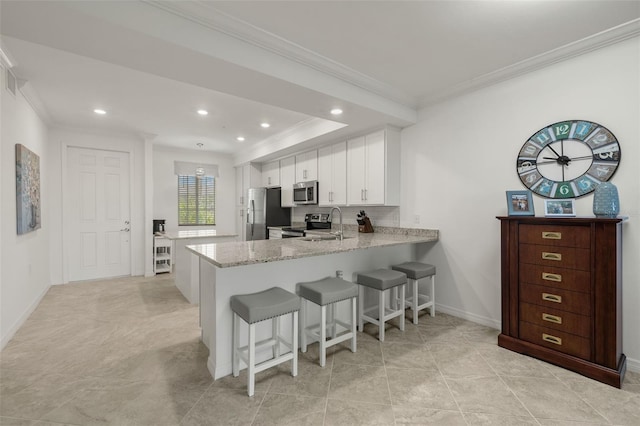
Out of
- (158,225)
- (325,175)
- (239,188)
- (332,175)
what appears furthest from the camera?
(239,188)

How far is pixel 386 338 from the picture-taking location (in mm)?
2746

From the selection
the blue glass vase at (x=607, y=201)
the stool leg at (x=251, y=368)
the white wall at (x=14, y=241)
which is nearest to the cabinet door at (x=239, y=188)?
the white wall at (x=14, y=241)

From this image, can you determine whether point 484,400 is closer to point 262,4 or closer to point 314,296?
point 314,296

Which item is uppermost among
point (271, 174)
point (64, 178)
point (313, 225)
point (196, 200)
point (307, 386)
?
point (271, 174)

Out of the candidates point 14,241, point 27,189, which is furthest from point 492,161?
point 27,189

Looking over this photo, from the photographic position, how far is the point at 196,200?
21.7 feet

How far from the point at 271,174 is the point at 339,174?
6.96 feet

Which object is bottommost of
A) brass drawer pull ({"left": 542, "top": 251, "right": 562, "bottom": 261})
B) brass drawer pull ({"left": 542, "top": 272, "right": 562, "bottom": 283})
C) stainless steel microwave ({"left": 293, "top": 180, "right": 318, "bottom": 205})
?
brass drawer pull ({"left": 542, "top": 272, "right": 562, "bottom": 283})

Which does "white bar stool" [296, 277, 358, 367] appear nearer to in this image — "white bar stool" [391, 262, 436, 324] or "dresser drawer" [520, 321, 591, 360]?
"white bar stool" [391, 262, 436, 324]

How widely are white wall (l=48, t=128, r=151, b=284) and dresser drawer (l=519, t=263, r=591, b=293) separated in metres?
5.66

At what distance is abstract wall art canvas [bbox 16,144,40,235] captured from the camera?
9.75ft

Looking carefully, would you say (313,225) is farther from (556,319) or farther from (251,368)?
(556,319)

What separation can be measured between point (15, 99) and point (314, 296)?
361cm

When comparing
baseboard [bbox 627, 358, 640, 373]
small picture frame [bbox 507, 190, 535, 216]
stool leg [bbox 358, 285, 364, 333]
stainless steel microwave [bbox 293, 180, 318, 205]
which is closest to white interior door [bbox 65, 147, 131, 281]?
stainless steel microwave [bbox 293, 180, 318, 205]
